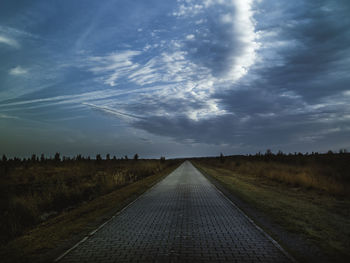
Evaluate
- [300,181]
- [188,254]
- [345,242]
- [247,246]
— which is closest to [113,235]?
[188,254]

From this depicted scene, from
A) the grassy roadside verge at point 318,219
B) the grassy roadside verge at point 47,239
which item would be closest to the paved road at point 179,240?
the grassy roadside verge at point 47,239

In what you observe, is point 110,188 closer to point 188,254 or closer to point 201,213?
point 201,213

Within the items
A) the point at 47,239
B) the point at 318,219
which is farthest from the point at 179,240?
the point at 318,219

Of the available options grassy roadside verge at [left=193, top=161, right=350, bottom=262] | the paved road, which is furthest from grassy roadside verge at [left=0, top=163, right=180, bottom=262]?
grassy roadside verge at [left=193, top=161, right=350, bottom=262]

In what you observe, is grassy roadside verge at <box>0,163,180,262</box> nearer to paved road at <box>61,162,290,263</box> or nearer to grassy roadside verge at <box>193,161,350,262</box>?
paved road at <box>61,162,290,263</box>

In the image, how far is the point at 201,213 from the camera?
27.4 ft

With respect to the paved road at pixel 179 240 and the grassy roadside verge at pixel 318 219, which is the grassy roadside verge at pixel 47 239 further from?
the grassy roadside verge at pixel 318 219

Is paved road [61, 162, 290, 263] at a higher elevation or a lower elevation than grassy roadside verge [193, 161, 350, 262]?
higher

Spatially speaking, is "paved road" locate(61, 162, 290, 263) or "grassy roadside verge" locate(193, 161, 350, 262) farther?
"grassy roadside verge" locate(193, 161, 350, 262)

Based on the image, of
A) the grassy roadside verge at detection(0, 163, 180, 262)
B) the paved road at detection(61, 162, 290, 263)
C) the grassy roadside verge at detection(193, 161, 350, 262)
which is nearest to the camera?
the paved road at detection(61, 162, 290, 263)

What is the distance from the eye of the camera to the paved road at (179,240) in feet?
15.0

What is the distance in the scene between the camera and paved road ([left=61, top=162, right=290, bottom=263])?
456 cm

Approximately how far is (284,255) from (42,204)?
35.6ft

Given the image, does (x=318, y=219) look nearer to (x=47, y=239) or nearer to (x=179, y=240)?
(x=179, y=240)
